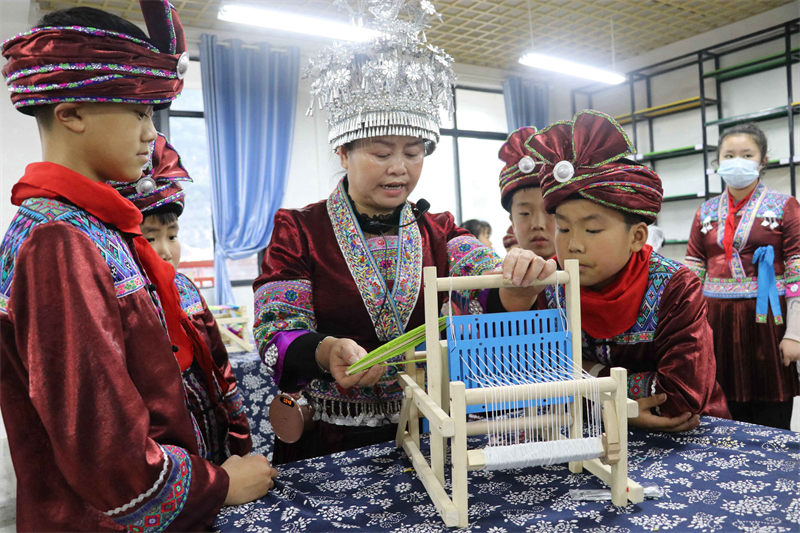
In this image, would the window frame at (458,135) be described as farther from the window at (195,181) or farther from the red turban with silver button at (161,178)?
the red turban with silver button at (161,178)

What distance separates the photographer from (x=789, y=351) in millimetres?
2633

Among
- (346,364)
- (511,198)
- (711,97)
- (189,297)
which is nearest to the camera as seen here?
(346,364)

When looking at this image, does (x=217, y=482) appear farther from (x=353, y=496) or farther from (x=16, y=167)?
(x=16, y=167)

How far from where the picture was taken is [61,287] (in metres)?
0.74

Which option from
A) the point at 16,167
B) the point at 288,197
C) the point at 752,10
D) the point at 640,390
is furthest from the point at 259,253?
the point at 752,10

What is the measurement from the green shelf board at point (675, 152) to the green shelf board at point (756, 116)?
0.95ft

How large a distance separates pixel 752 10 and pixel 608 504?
7274 mm

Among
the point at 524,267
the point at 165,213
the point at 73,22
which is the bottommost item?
A: the point at 524,267

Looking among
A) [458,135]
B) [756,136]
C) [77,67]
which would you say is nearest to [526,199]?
[77,67]

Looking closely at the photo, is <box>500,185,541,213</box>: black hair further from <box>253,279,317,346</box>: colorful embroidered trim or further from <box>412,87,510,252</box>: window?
<box>412,87,510,252</box>: window

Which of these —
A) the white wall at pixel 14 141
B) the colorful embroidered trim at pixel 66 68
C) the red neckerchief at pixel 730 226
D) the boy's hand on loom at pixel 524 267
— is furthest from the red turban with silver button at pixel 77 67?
the white wall at pixel 14 141

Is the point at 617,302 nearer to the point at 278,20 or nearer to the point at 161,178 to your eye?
the point at 161,178

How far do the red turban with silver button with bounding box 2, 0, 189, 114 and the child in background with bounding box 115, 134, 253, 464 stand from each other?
18.7 inches

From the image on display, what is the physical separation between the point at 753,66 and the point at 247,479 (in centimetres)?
725
